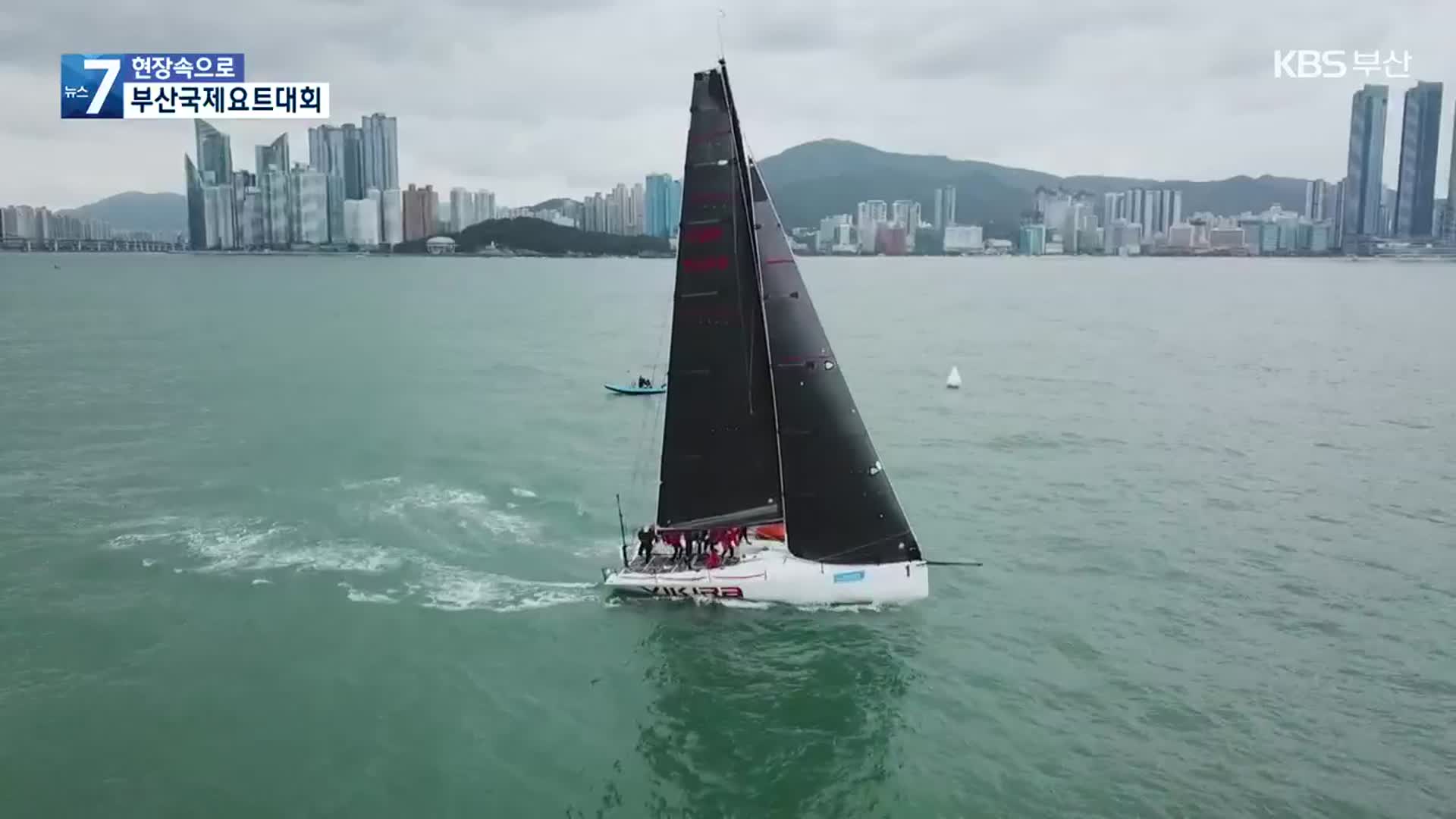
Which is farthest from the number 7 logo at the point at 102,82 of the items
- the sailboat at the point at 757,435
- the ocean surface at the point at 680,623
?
the sailboat at the point at 757,435

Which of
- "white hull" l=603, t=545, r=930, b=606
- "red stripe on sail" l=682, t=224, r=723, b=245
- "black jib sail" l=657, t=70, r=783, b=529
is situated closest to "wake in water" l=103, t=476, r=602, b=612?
"white hull" l=603, t=545, r=930, b=606

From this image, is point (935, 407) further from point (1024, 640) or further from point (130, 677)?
point (130, 677)

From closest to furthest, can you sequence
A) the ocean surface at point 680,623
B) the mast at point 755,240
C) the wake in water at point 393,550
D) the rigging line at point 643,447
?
1. the ocean surface at point 680,623
2. the mast at point 755,240
3. the wake in water at point 393,550
4. the rigging line at point 643,447

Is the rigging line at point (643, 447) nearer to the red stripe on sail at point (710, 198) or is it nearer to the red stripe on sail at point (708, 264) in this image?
the red stripe on sail at point (708, 264)

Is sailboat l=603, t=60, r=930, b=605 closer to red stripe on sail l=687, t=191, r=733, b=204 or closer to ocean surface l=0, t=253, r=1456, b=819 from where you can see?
red stripe on sail l=687, t=191, r=733, b=204

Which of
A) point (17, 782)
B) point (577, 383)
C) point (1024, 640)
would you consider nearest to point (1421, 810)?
point (1024, 640)
